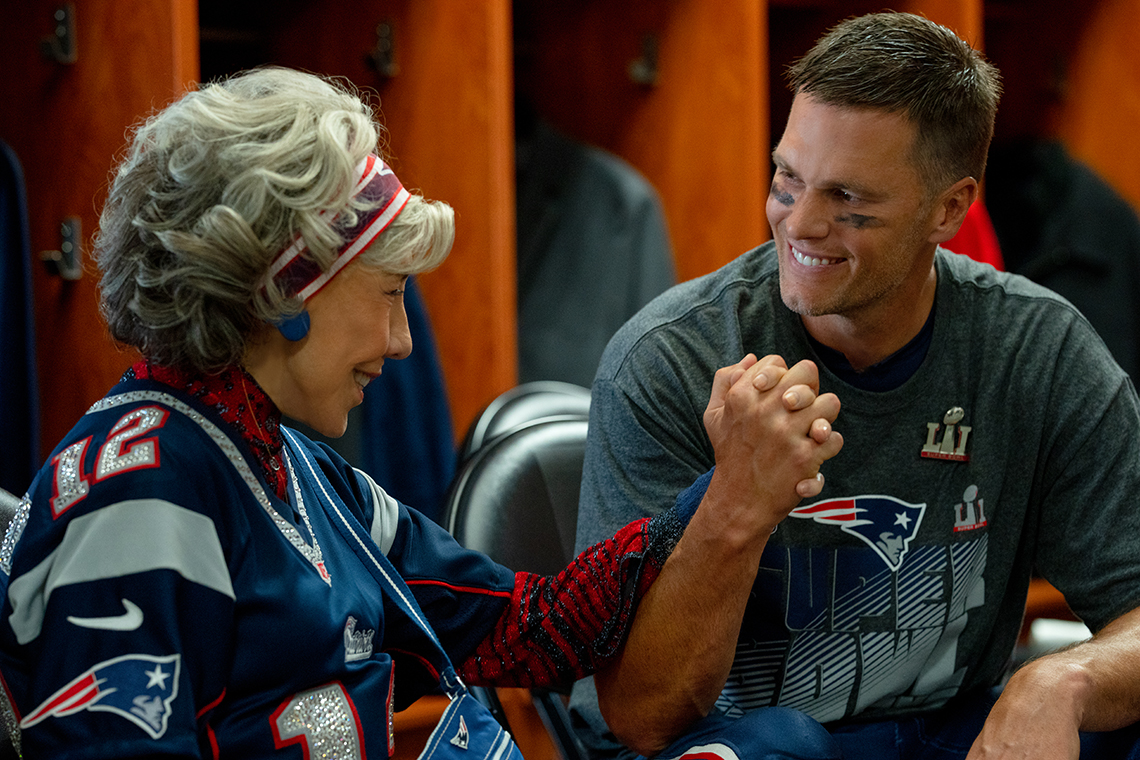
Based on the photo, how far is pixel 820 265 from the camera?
1.44m

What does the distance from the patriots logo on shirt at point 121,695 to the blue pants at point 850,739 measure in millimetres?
514

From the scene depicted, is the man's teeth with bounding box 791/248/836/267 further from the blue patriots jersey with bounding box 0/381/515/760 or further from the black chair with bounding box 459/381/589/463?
the blue patriots jersey with bounding box 0/381/515/760

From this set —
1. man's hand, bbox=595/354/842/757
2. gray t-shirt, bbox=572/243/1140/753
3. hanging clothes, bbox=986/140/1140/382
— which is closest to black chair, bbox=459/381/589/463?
gray t-shirt, bbox=572/243/1140/753

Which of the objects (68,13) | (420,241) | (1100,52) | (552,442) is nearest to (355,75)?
(68,13)

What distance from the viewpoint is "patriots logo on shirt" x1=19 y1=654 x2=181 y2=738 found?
0.92 meters

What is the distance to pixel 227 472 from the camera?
1.03m

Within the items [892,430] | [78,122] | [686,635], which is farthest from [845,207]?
[78,122]

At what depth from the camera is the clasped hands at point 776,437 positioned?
119cm

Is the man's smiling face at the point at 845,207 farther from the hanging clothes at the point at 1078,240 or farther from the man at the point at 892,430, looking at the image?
the hanging clothes at the point at 1078,240

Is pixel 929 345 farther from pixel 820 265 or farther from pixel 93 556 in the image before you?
pixel 93 556

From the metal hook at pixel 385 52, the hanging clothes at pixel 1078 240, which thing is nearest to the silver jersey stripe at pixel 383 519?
the metal hook at pixel 385 52

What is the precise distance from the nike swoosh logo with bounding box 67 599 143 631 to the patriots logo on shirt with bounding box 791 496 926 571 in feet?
2.51

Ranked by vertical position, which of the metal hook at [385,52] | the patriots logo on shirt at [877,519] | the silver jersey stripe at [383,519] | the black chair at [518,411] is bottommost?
the black chair at [518,411]

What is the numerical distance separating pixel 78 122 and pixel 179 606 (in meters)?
1.36
